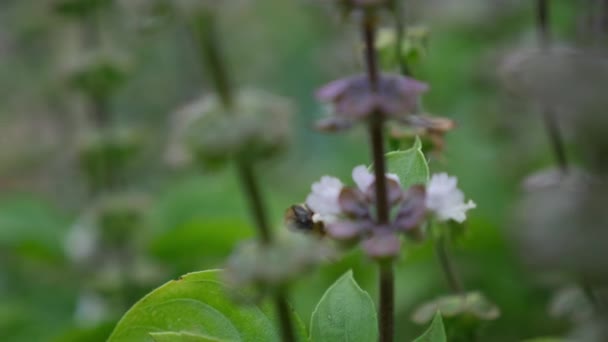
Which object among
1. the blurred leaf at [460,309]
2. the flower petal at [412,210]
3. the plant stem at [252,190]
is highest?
the plant stem at [252,190]

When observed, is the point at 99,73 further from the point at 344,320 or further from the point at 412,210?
the point at 412,210

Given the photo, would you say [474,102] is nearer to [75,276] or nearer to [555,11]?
[555,11]

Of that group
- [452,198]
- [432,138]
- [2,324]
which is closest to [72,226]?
[2,324]

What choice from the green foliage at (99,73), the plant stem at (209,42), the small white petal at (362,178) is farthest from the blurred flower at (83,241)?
the plant stem at (209,42)

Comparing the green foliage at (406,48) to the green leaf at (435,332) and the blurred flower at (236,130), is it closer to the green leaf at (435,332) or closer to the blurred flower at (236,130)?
the green leaf at (435,332)

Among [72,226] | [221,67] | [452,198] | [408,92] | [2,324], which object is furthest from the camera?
[72,226]

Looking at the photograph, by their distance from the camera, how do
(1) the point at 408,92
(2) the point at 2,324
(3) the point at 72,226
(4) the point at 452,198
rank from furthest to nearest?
(3) the point at 72,226 → (2) the point at 2,324 → (4) the point at 452,198 → (1) the point at 408,92

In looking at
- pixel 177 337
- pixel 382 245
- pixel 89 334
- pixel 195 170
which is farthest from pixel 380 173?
pixel 195 170
